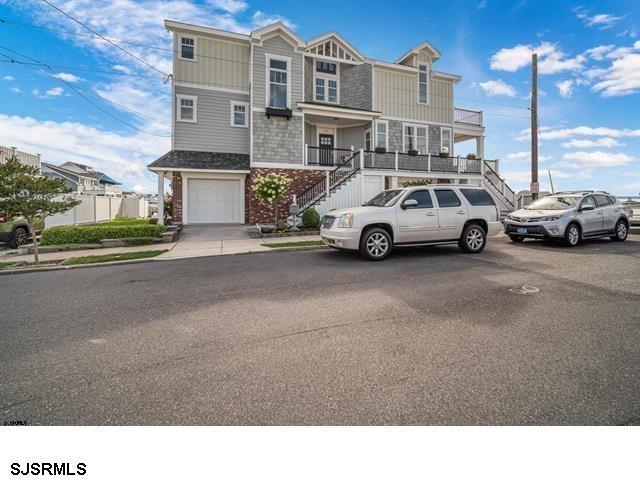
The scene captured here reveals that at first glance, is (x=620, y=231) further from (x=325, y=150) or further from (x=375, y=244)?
(x=325, y=150)

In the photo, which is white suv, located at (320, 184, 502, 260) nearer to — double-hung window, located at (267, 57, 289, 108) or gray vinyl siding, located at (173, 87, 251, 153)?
double-hung window, located at (267, 57, 289, 108)

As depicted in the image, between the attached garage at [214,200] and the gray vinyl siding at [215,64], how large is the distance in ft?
17.6

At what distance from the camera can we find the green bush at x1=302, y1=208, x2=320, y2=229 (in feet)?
45.9

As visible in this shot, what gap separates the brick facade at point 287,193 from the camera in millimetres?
16438

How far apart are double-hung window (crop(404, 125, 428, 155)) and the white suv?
1264 cm

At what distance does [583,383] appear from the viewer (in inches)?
106

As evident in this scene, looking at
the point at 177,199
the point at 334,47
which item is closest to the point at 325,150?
the point at 334,47

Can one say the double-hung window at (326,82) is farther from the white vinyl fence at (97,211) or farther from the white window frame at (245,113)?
the white vinyl fence at (97,211)

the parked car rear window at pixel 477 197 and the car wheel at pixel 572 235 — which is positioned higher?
the parked car rear window at pixel 477 197

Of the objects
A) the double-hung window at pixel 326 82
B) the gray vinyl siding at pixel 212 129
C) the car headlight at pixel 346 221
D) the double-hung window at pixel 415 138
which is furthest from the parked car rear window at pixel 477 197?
the double-hung window at pixel 326 82

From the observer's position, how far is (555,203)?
36.0 feet

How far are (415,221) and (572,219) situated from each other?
19.2ft

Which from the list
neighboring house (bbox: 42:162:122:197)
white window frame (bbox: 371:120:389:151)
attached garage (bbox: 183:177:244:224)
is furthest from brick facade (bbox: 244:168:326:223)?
neighboring house (bbox: 42:162:122:197)

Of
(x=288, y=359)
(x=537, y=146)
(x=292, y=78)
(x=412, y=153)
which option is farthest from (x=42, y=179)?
(x=537, y=146)
